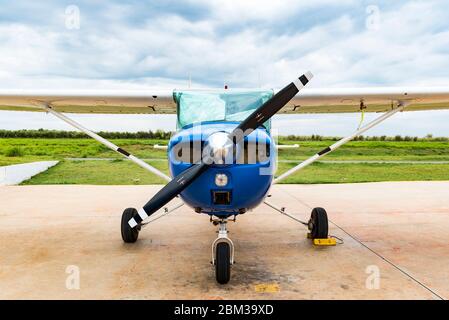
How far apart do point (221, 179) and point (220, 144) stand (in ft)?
1.17

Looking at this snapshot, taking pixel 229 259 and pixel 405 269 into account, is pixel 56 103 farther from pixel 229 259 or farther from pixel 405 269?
pixel 405 269

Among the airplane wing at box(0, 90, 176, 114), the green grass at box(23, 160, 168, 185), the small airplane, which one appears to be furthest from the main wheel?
the green grass at box(23, 160, 168, 185)

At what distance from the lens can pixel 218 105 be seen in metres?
4.91

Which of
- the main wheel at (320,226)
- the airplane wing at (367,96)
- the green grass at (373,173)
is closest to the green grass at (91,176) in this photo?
the green grass at (373,173)

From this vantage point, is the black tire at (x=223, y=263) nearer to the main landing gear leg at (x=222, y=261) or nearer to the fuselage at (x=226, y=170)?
the main landing gear leg at (x=222, y=261)

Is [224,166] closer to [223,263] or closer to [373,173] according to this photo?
[223,263]

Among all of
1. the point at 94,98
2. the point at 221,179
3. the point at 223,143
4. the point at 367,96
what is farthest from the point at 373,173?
the point at 223,143

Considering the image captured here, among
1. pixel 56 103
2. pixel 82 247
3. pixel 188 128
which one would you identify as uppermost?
pixel 56 103

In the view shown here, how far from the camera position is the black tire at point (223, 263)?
13.7 ft

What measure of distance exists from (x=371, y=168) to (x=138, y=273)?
20.0 metres

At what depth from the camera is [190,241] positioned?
6.19 metres

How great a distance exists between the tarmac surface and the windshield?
5.86ft
